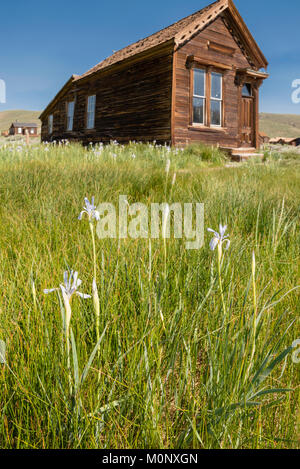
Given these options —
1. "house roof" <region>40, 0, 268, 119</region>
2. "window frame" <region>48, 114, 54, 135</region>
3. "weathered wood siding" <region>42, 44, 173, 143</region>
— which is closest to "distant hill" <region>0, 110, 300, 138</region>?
"window frame" <region>48, 114, 54, 135</region>

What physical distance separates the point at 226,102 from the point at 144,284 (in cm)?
1489

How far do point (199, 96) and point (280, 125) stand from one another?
15629 cm

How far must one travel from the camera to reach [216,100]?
566 inches

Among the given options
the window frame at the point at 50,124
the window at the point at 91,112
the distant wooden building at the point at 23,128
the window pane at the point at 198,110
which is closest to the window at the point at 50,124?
the window frame at the point at 50,124

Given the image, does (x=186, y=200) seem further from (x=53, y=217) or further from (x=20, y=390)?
(x=20, y=390)

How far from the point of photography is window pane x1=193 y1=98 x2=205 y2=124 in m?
13.7

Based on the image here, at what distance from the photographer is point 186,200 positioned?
11.9ft

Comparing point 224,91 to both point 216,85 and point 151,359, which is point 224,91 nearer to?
point 216,85

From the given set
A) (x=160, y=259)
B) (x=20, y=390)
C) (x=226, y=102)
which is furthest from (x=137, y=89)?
(x=20, y=390)

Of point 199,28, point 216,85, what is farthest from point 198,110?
point 199,28

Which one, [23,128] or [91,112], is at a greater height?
[23,128]

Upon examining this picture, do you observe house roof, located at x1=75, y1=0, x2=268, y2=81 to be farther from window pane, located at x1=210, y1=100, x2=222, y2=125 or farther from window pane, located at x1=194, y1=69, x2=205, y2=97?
window pane, located at x1=210, y1=100, x2=222, y2=125

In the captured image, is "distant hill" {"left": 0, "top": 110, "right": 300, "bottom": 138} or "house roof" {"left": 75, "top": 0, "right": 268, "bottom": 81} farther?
"distant hill" {"left": 0, "top": 110, "right": 300, "bottom": 138}

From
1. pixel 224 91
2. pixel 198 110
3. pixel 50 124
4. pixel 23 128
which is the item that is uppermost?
pixel 23 128
